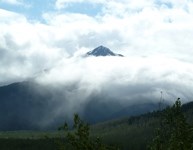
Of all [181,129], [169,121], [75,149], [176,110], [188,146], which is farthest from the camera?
[169,121]

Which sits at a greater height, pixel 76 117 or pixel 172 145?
pixel 76 117

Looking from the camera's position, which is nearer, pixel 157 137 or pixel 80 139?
pixel 80 139

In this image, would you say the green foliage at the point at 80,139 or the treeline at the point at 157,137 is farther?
the treeline at the point at 157,137

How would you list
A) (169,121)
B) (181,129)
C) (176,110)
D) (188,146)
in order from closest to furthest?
(188,146) < (181,129) < (176,110) < (169,121)

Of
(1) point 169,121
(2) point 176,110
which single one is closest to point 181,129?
(2) point 176,110

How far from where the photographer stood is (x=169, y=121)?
96.1 feet

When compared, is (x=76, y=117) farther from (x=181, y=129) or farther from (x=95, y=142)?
(x=181, y=129)

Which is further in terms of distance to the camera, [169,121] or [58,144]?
[169,121]

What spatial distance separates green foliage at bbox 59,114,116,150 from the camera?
57.8 feet

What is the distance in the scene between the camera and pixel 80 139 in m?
17.6

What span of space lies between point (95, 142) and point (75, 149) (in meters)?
0.86

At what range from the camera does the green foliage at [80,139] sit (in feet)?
57.8

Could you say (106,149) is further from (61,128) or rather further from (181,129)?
(181,129)

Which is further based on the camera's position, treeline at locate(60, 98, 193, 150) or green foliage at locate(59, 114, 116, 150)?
treeline at locate(60, 98, 193, 150)
